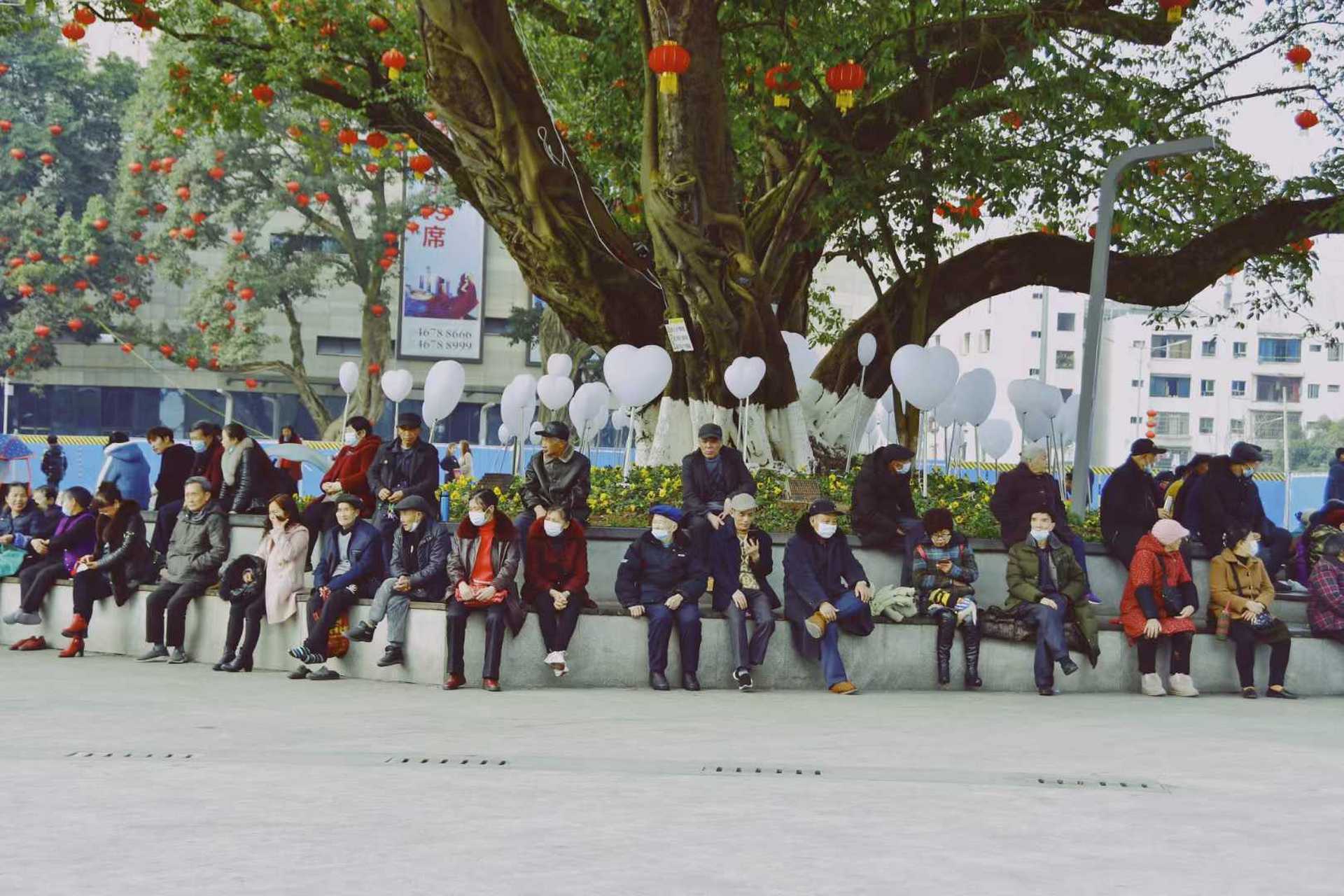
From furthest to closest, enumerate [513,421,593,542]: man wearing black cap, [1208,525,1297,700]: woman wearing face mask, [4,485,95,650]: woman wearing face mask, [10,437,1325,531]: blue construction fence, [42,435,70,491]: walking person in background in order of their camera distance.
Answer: [10,437,1325,531]: blue construction fence < [42,435,70,491]: walking person in background < [4,485,95,650]: woman wearing face mask < [513,421,593,542]: man wearing black cap < [1208,525,1297,700]: woman wearing face mask

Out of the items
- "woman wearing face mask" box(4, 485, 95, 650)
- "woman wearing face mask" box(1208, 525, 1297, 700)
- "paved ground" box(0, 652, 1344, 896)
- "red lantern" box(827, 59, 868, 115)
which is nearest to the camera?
"paved ground" box(0, 652, 1344, 896)

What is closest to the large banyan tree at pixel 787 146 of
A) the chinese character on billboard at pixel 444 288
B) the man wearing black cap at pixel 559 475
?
the man wearing black cap at pixel 559 475

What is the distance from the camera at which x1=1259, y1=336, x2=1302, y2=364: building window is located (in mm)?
81125

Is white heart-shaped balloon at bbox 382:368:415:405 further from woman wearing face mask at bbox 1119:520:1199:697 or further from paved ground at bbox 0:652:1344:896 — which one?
woman wearing face mask at bbox 1119:520:1199:697

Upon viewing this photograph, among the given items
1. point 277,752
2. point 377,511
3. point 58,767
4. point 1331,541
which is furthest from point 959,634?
point 58,767

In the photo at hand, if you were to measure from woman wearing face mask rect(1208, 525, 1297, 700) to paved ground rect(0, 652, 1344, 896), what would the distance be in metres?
1.19

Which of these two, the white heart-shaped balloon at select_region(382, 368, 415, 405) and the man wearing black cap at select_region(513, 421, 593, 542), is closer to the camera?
the man wearing black cap at select_region(513, 421, 593, 542)

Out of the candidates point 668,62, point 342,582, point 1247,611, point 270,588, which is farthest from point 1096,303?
point 270,588

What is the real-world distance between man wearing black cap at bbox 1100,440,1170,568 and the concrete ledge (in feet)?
5.67

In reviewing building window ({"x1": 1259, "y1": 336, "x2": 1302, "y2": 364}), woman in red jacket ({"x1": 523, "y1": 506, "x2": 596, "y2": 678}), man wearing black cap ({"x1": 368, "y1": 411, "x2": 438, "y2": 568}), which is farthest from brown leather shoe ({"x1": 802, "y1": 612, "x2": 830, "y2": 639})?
building window ({"x1": 1259, "y1": 336, "x2": 1302, "y2": 364})

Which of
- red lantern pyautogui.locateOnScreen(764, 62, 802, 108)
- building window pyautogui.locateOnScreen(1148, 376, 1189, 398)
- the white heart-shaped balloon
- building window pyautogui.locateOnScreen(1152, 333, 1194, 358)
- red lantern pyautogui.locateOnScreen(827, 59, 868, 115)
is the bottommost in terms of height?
the white heart-shaped balloon

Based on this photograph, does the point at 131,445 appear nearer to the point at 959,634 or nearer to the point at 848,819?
the point at 959,634

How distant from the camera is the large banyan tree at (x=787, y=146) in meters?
17.0

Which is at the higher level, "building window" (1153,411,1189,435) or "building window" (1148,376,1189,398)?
"building window" (1148,376,1189,398)
